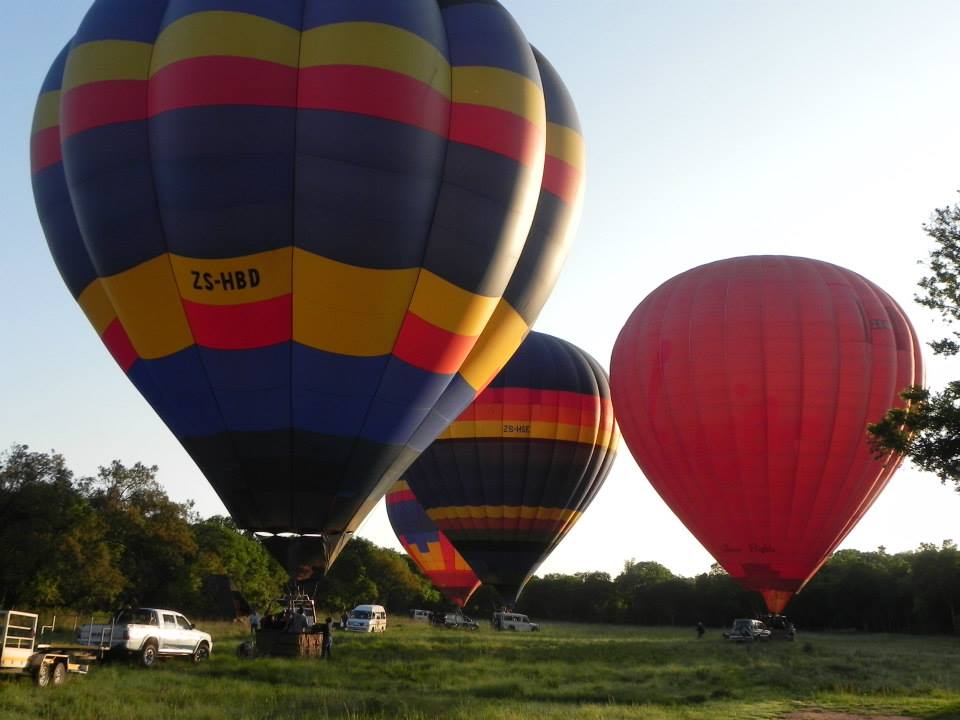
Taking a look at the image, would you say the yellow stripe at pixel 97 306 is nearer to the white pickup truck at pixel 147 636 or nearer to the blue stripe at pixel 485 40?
the white pickup truck at pixel 147 636

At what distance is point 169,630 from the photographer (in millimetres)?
18781

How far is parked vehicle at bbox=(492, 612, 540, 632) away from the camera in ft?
144

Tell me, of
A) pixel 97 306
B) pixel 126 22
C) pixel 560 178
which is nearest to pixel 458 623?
pixel 560 178

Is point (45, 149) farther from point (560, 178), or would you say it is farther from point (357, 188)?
point (560, 178)

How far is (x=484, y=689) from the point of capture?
1588cm

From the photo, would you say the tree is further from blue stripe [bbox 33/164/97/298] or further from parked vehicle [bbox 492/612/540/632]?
parked vehicle [bbox 492/612/540/632]

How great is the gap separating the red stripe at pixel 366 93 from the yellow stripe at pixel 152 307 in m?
3.46

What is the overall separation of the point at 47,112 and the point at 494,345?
9.12m

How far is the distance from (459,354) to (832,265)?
62.1 feet

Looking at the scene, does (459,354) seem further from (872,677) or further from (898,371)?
(898,371)

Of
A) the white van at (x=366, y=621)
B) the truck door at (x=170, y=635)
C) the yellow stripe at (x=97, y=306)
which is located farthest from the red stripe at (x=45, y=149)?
the white van at (x=366, y=621)

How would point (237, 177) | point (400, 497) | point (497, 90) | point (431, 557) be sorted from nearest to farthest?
1. point (237, 177)
2. point (497, 90)
3. point (431, 557)
4. point (400, 497)

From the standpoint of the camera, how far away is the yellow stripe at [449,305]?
1476 cm

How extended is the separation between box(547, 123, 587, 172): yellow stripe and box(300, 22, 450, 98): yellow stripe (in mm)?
3503
